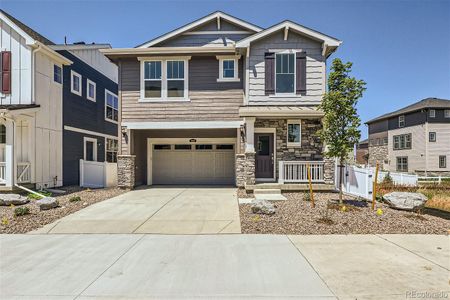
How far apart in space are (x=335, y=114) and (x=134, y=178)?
31.4 ft

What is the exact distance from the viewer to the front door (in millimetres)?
12328

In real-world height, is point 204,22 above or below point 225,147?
above

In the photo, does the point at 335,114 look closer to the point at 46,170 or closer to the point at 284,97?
the point at 284,97

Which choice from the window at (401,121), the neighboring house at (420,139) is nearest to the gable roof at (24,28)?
the neighboring house at (420,139)

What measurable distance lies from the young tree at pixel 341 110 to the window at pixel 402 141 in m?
24.2

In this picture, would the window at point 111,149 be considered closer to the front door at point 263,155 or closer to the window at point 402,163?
the front door at point 263,155

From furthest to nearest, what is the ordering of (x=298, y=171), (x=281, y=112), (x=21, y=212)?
(x=298, y=171) → (x=281, y=112) → (x=21, y=212)

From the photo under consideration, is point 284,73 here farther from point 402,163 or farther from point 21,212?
point 402,163

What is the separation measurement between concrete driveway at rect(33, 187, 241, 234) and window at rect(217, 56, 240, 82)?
5555 millimetres

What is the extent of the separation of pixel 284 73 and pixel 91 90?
11.8 metres

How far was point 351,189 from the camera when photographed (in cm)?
1074

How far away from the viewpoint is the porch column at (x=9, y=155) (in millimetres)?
10273

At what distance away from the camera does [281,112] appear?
36.1ft

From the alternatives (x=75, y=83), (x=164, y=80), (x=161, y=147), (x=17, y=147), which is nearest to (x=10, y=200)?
(x=17, y=147)
